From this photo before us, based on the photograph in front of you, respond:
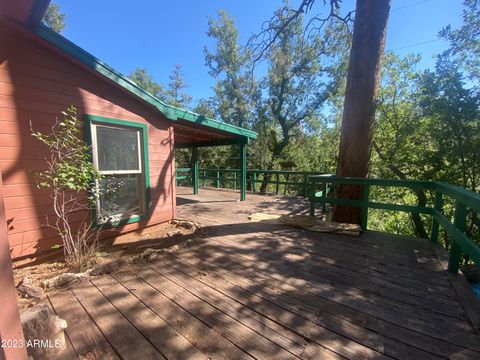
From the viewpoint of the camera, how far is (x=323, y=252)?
2842 mm

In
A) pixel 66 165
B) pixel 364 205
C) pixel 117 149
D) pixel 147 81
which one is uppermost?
pixel 147 81

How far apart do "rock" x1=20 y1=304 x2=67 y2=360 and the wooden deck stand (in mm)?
87

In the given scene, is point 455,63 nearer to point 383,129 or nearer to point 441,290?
point 383,129

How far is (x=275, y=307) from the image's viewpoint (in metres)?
1.76

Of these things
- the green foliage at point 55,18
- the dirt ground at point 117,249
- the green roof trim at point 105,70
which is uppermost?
the green foliage at point 55,18

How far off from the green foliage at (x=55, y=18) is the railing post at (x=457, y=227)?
765 inches

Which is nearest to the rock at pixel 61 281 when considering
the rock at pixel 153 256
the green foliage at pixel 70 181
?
the green foliage at pixel 70 181

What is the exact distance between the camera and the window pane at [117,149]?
3.34 metres

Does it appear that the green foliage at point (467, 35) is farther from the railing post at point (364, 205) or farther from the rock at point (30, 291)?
the rock at point (30, 291)

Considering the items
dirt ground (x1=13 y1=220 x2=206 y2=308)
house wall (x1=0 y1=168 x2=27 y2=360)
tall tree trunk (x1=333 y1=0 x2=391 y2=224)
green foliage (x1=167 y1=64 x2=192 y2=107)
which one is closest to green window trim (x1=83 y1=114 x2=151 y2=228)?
dirt ground (x1=13 y1=220 x2=206 y2=308)

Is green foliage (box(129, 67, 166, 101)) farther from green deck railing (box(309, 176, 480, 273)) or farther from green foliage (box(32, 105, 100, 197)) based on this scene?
green deck railing (box(309, 176, 480, 273))

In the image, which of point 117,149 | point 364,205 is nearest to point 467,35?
point 364,205

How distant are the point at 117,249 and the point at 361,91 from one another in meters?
4.57

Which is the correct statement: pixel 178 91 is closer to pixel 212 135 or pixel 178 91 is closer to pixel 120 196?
pixel 212 135
